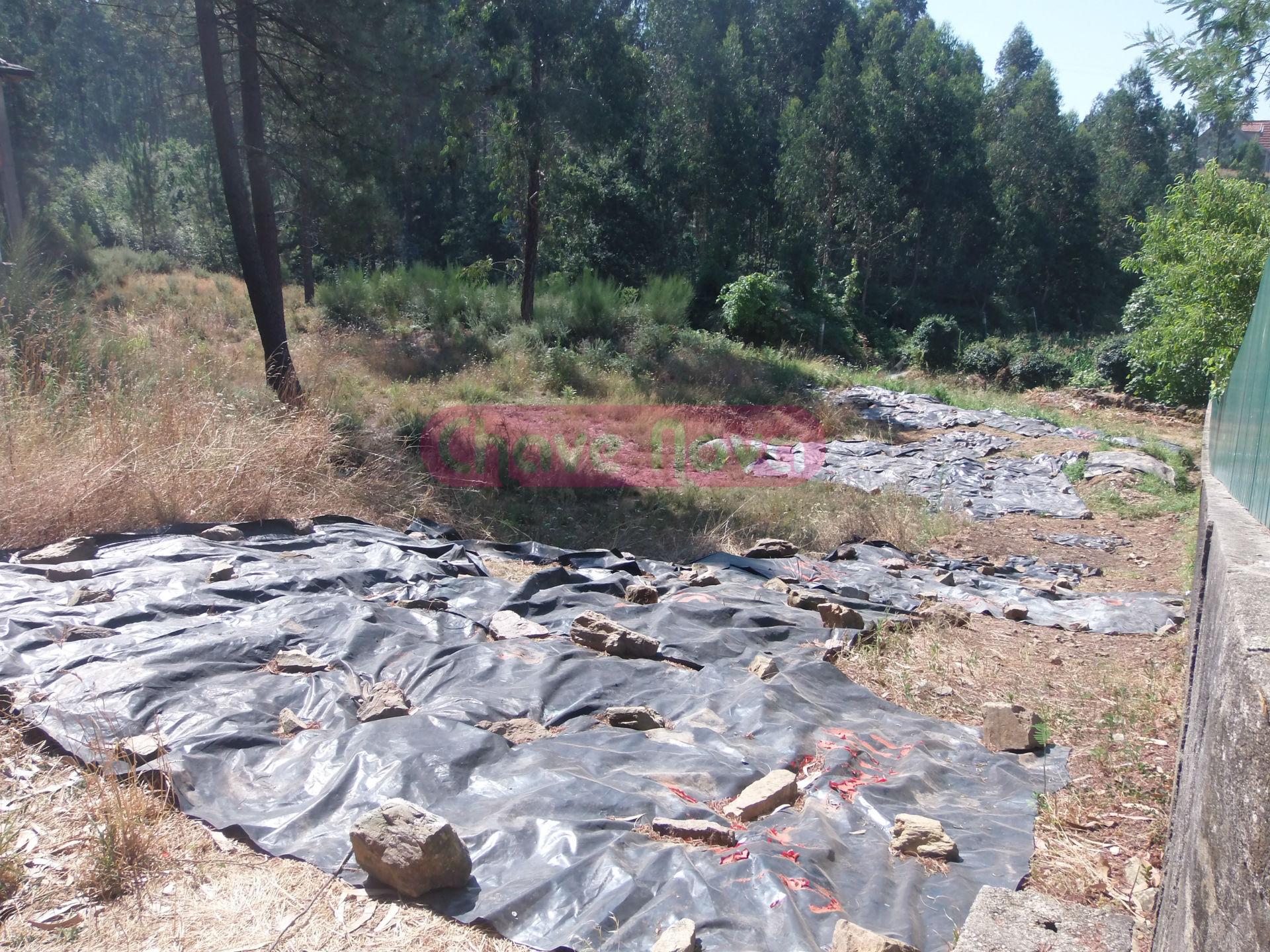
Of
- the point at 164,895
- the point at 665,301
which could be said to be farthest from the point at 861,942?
the point at 665,301

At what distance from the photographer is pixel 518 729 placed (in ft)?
11.1

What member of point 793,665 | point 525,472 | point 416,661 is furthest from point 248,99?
point 793,665

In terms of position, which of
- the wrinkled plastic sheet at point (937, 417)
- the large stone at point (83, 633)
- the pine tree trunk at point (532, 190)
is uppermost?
the pine tree trunk at point (532, 190)

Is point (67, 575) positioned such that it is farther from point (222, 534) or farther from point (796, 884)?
point (796, 884)

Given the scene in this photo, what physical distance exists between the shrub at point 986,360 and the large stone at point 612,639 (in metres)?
17.5

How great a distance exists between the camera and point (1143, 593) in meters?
6.02

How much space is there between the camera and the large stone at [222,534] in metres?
5.35

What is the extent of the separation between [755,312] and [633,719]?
16.9 meters

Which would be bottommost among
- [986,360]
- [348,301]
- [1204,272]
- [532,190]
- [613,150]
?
[986,360]

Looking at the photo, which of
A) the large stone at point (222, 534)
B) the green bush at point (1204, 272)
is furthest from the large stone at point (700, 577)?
the green bush at point (1204, 272)

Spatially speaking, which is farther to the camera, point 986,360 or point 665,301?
point 986,360

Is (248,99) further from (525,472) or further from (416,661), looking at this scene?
(416,661)

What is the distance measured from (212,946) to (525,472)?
7404 millimetres

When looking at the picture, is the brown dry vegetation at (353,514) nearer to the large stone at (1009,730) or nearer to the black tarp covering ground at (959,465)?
the large stone at (1009,730)
